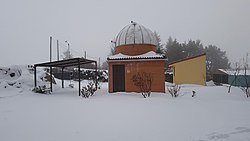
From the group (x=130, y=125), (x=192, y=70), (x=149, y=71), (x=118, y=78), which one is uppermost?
(x=192, y=70)

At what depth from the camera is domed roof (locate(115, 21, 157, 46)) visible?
622 inches

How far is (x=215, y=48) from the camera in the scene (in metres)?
63.0

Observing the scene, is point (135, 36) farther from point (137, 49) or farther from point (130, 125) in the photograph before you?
point (130, 125)

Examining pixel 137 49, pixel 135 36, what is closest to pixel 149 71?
pixel 137 49

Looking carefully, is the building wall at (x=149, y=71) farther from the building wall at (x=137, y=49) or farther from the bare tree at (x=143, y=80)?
the building wall at (x=137, y=49)

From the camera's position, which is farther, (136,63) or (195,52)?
(195,52)

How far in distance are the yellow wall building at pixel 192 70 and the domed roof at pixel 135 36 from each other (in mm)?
8596

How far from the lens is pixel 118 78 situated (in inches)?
588

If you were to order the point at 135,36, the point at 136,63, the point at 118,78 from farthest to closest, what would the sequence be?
the point at 135,36 < the point at 118,78 < the point at 136,63

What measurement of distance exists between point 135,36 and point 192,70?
1098 cm

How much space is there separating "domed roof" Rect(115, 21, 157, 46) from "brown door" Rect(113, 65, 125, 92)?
256 cm

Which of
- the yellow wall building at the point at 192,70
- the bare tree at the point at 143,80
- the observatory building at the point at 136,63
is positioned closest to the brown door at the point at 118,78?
the observatory building at the point at 136,63

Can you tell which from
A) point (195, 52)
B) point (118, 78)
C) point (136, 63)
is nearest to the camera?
point (136, 63)

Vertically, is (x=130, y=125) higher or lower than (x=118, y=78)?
lower
